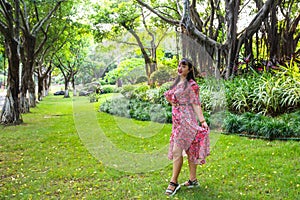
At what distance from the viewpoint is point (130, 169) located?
4.86 m

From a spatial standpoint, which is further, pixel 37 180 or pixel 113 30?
pixel 113 30

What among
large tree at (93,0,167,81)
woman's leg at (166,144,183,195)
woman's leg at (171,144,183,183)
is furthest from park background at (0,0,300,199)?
large tree at (93,0,167,81)

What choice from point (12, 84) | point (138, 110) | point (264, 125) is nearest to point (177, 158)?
point (264, 125)

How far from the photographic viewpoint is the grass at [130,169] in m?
3.84

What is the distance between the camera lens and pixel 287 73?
8.03m

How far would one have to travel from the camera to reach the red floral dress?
3.72 m

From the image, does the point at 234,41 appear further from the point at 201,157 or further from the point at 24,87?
the point at 24,87

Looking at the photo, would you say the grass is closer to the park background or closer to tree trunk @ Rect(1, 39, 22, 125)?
the park background

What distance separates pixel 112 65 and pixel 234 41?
18.1 feet

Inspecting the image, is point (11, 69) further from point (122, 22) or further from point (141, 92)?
point (122, 22)

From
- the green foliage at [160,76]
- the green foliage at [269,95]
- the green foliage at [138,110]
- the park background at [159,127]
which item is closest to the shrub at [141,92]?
the park background at [159,127]

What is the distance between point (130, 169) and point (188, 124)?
1.54 metres

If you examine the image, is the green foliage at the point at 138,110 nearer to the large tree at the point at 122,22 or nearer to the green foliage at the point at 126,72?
the green foliage at the point at 126,72

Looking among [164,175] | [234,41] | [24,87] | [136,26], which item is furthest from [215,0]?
[164,175]
